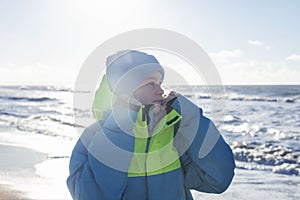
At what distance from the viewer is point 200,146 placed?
6.36 feet

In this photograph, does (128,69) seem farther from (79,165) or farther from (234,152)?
(234,152)

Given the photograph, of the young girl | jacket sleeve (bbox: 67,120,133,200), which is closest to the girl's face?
the young girl

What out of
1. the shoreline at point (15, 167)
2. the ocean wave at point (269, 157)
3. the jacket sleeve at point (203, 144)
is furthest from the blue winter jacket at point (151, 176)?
the ocean wave at point (269, 157)

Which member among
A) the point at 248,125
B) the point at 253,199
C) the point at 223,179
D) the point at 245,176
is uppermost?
the point at 223,179

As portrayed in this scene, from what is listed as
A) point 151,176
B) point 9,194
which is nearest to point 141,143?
point 151,176

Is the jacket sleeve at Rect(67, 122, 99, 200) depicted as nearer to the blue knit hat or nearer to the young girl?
the young girl

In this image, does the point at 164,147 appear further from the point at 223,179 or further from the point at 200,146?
the point at 223,179

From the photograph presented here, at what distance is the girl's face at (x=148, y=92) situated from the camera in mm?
1867

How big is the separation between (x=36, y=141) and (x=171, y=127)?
12026 millimetres

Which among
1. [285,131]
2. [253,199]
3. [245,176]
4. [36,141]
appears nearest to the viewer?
[253,199]

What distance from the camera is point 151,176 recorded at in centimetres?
192

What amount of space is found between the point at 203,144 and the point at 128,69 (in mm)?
442

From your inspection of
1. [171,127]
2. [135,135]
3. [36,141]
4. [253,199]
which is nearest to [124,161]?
[135,135]

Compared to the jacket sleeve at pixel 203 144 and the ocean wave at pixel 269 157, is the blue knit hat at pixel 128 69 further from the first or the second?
the ocean wave at pixel 269 157
